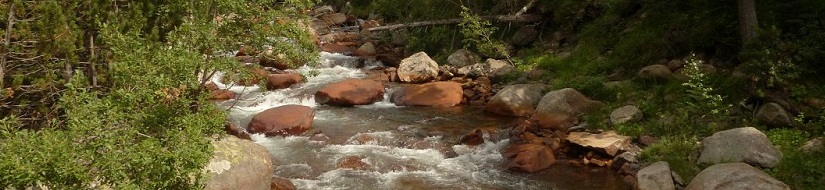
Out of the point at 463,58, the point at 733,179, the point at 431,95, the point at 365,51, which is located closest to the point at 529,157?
the point at 733,179

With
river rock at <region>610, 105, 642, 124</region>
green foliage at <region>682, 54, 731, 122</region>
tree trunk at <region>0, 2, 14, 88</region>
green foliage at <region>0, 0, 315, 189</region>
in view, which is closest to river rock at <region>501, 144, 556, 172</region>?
river rock at <region>610, 105, 642, 124</region>

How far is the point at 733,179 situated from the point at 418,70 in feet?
45.9

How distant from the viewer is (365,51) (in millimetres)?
28750

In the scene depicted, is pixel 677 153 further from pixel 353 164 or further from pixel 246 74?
pixel 246 74

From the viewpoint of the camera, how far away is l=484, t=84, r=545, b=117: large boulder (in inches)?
695

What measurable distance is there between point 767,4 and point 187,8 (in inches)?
550

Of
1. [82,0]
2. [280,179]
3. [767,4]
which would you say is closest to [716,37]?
[767,4]

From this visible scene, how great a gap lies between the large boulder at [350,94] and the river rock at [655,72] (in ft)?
27.8

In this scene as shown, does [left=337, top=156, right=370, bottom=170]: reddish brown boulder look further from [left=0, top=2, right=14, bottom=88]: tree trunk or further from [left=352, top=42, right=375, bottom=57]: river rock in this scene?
[left=352, top=42, right=375, bottom=57]: river rock

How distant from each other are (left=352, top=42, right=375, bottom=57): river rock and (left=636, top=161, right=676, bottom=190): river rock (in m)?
18.6

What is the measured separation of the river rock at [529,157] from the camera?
522 inches

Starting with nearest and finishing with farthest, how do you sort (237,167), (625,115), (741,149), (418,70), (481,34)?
(237,167)
(741,149)
(625,115)
(481,34)
(418,70)

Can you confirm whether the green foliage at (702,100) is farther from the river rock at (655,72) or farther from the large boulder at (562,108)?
the large boulder at (562,108)

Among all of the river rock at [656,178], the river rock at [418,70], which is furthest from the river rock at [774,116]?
the river rock at [418,70]
